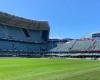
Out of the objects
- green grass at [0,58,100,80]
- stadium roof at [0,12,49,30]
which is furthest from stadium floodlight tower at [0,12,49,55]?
green grass at [0,58,100,80]

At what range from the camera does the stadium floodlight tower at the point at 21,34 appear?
121438 mm

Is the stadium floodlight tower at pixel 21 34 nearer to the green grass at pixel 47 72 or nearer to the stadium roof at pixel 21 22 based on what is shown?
the stadium roof at pixel 21 22

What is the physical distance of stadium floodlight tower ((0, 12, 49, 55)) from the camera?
12144cm

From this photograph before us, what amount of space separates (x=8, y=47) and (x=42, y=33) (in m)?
30.8

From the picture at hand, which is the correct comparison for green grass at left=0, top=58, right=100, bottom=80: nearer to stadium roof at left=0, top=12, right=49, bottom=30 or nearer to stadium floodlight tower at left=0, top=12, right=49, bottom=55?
stadium floodlight tower at left=0, top=12, right=49, bottom=55

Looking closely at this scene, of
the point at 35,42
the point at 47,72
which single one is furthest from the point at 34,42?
the point at 47,72

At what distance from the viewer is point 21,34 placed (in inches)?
5379

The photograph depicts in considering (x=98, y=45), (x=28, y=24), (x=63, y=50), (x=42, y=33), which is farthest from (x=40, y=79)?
(x=42, y=33)

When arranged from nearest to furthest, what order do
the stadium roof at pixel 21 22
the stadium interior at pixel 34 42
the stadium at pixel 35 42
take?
the stadium at pixel 35 42
the stadium interior at pixel 34 42
the stadium roof at pixel 21 22

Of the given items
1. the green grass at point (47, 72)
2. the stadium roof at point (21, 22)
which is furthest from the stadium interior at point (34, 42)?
the green grass at point (47, 72)

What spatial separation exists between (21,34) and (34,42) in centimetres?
840

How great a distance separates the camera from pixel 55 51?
11912 centimetres

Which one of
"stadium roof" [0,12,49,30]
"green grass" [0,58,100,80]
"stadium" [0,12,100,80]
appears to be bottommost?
"green grass" [0,58,100,80]

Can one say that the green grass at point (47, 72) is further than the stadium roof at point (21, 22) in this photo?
No
